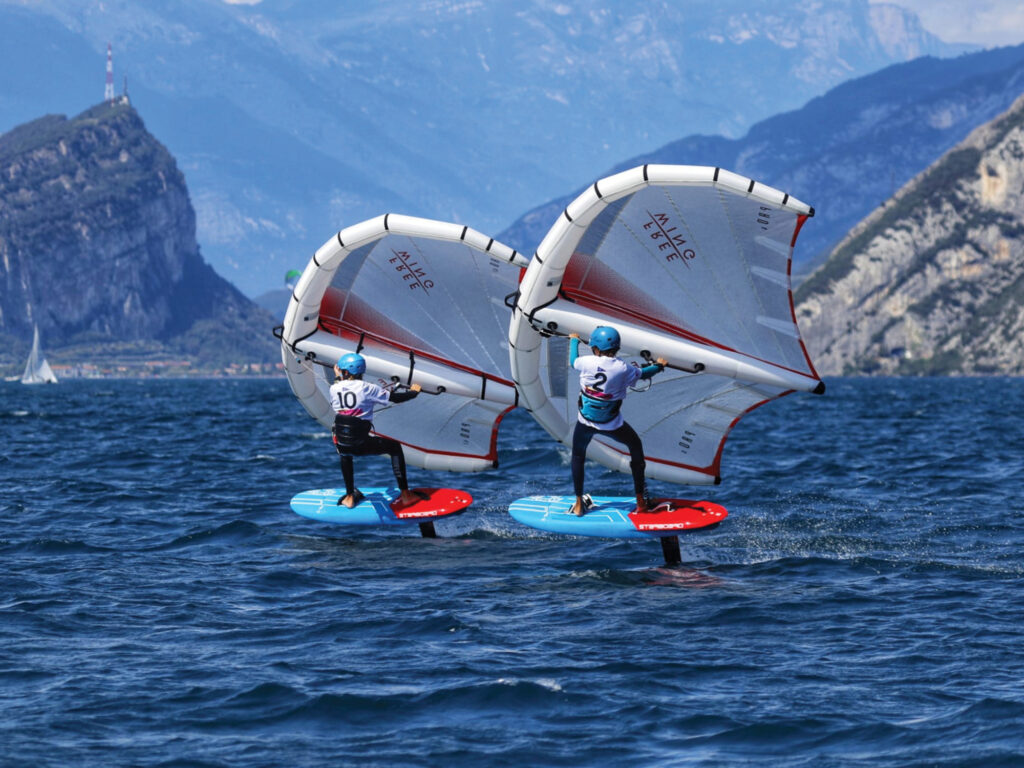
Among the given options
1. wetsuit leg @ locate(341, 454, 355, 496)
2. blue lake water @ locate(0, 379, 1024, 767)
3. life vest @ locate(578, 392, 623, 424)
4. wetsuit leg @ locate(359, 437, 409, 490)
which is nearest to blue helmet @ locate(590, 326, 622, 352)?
Result: life vest @ locate(578, 392, 623, 424)

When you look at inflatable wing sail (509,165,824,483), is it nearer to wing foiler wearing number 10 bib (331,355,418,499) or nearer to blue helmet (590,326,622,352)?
blue helmet (590,326,622,352)

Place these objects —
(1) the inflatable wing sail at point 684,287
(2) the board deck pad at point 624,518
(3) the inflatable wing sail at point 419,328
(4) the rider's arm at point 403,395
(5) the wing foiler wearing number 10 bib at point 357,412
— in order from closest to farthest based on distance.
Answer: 1. (2) the board deck pad at point 624,518
2. (1) the inflatable wing sail at point 684,287
3. (5) the wing foiler wearing number 10 bib at point 357,412
4. (4) the rider's arm at point 403,395
5. (3) the inflatable wing sail at point 419,328

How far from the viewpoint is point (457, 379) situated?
25.6 m

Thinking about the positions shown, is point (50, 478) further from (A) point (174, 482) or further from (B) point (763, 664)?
(B) point (763, 664)

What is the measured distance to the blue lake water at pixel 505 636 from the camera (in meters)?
12.4

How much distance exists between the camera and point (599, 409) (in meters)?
20.3

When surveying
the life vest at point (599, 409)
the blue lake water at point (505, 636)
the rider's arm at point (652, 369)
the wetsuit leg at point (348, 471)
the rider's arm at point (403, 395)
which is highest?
the rider's arm at point (652, 369)

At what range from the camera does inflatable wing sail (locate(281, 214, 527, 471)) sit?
25312mm

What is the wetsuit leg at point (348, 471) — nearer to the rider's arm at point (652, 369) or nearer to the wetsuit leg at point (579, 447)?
the wetsuit leg at point (579, 447)

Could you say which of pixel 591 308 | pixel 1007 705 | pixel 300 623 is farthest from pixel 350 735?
pixel 591 308

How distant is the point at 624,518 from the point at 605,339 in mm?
2644

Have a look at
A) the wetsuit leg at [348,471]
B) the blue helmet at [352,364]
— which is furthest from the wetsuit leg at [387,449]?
the blue helmet at [352,364]

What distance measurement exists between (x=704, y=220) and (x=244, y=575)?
864 cm

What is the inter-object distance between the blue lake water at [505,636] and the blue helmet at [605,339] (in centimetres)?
330
